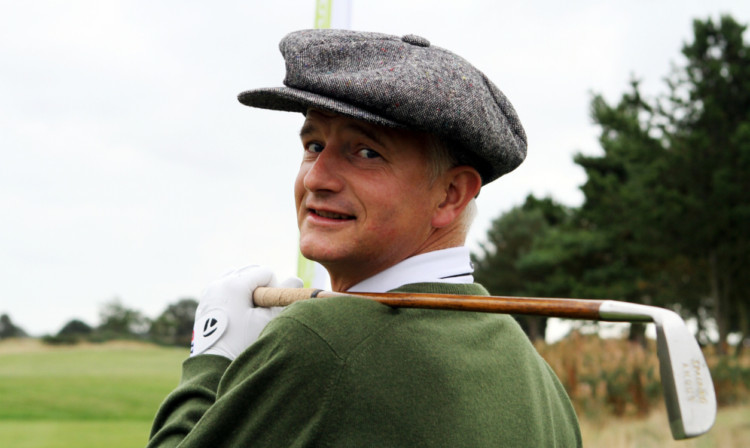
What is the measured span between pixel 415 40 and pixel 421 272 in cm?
52

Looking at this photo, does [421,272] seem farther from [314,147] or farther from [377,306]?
[314,147]

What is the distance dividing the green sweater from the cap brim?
39 centimetres

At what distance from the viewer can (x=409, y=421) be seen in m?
1.42

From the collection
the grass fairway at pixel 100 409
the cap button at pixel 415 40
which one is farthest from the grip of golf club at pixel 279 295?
the grass fairway at pixel 100 409

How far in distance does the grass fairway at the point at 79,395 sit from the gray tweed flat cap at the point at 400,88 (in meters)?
7.38

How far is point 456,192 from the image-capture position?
184 cm

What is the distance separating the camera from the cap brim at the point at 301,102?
163 cm

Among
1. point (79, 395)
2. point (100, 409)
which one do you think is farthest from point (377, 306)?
point (79, 395)

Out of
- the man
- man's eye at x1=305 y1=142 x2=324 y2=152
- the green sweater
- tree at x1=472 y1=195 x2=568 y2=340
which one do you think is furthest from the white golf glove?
tree at x1=472 y1=195 x2=568 y2=340

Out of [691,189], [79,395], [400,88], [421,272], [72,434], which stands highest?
[400,88]

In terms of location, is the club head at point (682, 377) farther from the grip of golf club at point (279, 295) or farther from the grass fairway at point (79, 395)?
the grass fairway at point (79, 395)

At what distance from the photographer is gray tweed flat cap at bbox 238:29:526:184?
5.36 ft

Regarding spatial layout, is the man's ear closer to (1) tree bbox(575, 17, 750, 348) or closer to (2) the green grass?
(2) the green grass

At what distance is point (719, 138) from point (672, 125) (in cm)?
146
